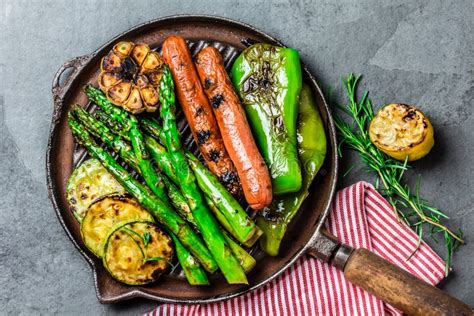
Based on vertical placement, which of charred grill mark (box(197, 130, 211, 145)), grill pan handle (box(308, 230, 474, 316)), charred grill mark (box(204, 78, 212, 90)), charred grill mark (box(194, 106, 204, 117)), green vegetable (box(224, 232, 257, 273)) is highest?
charred grill mark (box(204, 78, 212, 90))

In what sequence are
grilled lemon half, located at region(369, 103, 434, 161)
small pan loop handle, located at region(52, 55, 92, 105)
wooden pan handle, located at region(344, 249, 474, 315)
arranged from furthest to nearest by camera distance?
small pan loop handle, located at region(52, 55, 92, 105) < grilled lemon half, located at region(369, 103, 434, 161) < wooden pan handle, located at region(344, 249, 474, 315)

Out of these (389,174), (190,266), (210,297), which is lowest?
(210,297)

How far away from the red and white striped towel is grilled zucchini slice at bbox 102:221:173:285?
1.22 ft

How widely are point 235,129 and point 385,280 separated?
53.1 inches

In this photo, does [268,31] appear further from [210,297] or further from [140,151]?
[210,297]

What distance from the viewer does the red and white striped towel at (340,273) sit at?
4500mm

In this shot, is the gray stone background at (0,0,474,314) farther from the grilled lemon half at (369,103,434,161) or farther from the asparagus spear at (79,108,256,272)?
the asparagus spear at (79,108,256,272)

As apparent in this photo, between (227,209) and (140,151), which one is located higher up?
(140,151)

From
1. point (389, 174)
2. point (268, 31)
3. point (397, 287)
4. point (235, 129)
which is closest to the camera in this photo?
point (397, 287)

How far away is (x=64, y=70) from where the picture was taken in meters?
4.66

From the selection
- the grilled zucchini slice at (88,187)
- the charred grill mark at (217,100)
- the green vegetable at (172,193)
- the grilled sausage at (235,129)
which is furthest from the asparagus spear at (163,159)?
the charred grill mark at (217,100)

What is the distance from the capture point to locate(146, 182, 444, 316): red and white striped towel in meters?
4.50

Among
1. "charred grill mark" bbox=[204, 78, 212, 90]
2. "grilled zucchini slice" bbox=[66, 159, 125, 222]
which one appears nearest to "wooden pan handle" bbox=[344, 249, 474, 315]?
"charred grill mark" bbox=[204, 78, 212, 90]

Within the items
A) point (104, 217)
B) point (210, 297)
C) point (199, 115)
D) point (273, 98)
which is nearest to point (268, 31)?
point (273, 98)
